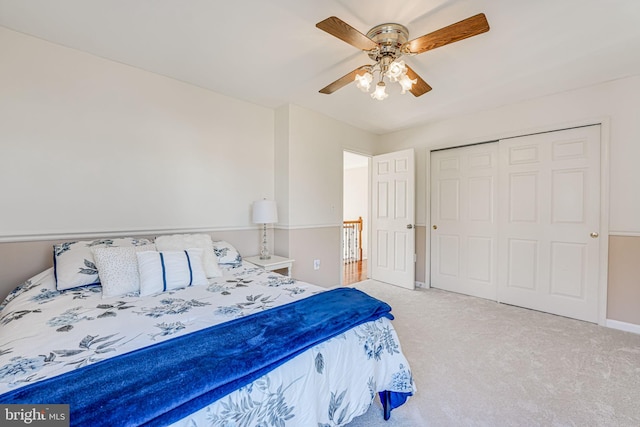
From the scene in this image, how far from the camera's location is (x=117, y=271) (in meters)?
1.79

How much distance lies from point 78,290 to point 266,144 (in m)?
2.36

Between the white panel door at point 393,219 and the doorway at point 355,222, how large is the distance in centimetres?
28

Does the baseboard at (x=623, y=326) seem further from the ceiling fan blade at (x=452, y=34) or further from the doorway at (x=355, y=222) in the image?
the ceiling fan blade at (x=452, y=34)

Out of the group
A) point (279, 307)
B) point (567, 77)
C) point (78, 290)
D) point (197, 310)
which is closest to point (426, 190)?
point (567, 77)

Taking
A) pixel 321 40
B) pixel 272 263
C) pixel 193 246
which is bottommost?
pixel 272 263

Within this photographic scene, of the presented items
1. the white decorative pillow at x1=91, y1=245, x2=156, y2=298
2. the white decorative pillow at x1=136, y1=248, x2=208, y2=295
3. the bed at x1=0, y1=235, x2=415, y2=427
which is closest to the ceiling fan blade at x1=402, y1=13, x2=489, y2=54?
the bed at x1=0, y1=235, x2=415, y2=427

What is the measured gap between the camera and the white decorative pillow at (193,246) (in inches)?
85.7

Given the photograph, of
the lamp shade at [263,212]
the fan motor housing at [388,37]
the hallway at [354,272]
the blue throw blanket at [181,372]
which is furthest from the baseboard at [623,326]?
the lamp shade at [263,212]

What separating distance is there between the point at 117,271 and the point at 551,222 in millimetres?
4176

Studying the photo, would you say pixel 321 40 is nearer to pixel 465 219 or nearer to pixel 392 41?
pixel 392 41

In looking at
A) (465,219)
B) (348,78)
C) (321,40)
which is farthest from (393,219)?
(321,40)

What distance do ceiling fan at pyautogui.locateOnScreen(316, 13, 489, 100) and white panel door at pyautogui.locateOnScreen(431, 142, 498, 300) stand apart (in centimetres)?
192

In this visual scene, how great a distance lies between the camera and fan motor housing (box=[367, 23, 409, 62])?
1.85 m

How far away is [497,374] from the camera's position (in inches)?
77.0
